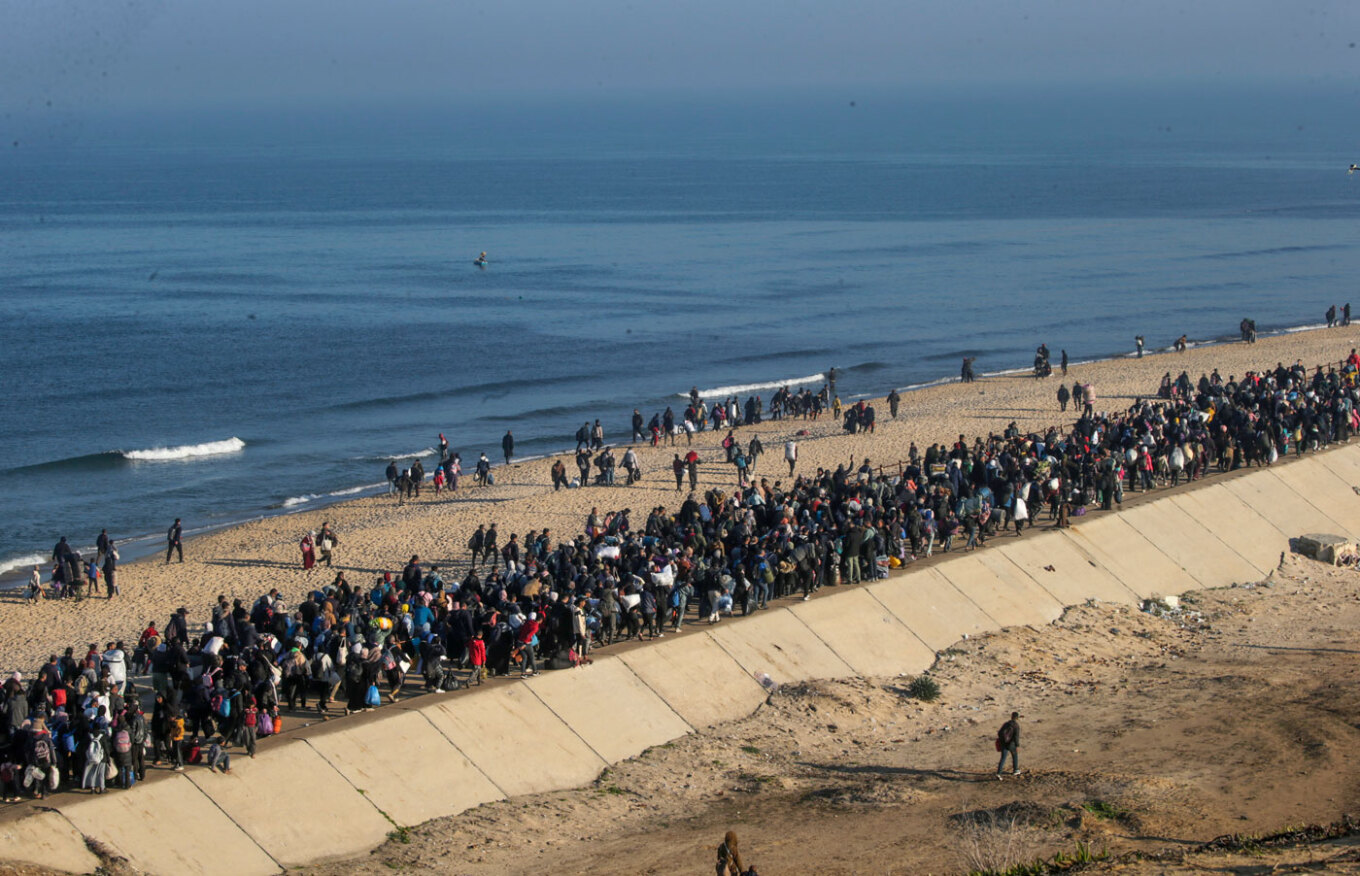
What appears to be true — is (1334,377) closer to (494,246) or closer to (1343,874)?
(1343,874)

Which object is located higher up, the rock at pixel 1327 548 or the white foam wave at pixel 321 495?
the white foam wave at pixel 321 495

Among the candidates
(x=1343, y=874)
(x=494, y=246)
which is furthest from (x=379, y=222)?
(x=1343, y=874)

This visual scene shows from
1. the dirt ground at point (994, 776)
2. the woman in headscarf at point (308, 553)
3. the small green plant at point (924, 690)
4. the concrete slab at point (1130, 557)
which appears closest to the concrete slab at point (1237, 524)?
the concrete slab at point (1130, 557)

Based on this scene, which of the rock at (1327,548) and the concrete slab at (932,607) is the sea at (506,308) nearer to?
the concrete slab at (932,607)

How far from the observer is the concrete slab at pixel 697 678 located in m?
18.0

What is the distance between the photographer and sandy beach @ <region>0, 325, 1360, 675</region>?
25.9 m

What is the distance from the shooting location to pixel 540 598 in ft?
60.4

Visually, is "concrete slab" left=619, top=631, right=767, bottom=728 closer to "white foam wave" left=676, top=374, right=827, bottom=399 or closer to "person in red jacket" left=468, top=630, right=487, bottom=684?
"person in red jacket" left=468, top=630, right=487, bottom=684

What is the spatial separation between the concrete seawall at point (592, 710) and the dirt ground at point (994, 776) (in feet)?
1.48

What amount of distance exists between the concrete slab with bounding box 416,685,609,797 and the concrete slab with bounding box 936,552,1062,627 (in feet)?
26.2

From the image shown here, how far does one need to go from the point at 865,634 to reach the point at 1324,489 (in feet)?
45.2

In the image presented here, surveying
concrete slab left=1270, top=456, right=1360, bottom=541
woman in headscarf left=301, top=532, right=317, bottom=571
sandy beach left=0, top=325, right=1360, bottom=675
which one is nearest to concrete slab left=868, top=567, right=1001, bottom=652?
sandy beach left=0, top=325, right=1360, bottom=675

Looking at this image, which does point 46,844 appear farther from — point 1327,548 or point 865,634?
point 1327,548

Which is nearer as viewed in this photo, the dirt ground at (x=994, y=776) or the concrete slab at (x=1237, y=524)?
the dirt ground at (x=994, y=776)
